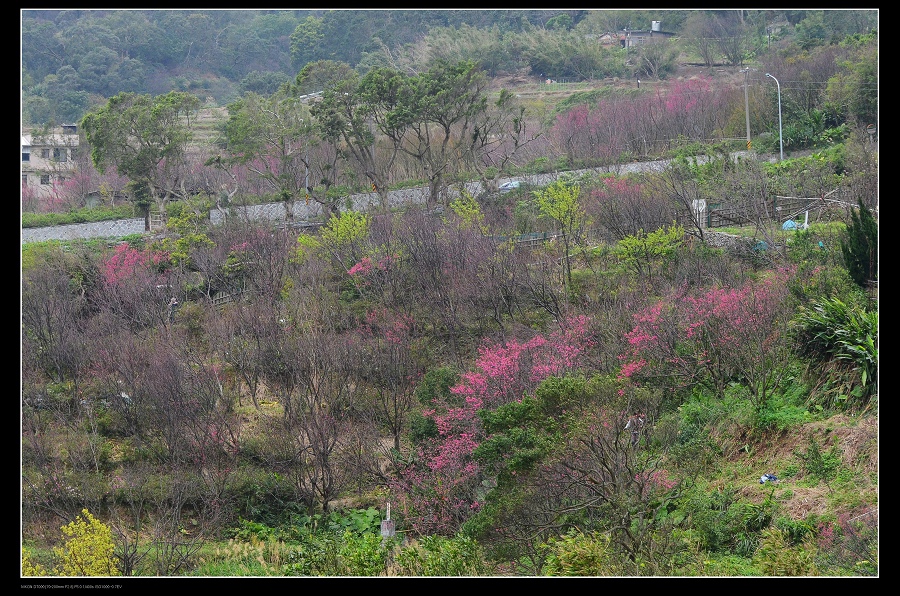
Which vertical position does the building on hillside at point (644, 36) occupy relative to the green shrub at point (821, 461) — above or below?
above

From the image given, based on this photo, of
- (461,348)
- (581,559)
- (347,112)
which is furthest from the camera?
(347,112)

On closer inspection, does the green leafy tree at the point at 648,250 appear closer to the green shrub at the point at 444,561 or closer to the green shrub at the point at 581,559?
the green shrub at the point at 444,561

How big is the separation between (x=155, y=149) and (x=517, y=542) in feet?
78.6

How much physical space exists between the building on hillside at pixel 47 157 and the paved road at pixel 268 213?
1226 cm

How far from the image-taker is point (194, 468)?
19.5m

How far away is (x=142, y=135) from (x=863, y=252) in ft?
75.4

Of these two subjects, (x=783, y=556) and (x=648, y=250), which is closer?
(x=783, y=556)

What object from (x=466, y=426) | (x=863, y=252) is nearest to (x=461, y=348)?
(x=466, y=426)

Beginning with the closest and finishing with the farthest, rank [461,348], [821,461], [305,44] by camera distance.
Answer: [821,461]
[461,348]
[305,44]

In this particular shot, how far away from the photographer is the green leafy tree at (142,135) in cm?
3234

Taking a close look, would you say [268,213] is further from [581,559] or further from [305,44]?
[305,44]

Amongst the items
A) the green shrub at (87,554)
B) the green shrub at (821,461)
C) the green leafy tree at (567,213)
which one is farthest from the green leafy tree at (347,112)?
the green shrub at (87,554)

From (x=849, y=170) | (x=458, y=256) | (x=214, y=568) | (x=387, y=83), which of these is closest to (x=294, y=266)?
(x=458, y=256)

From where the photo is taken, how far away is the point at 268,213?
34.2 metres
